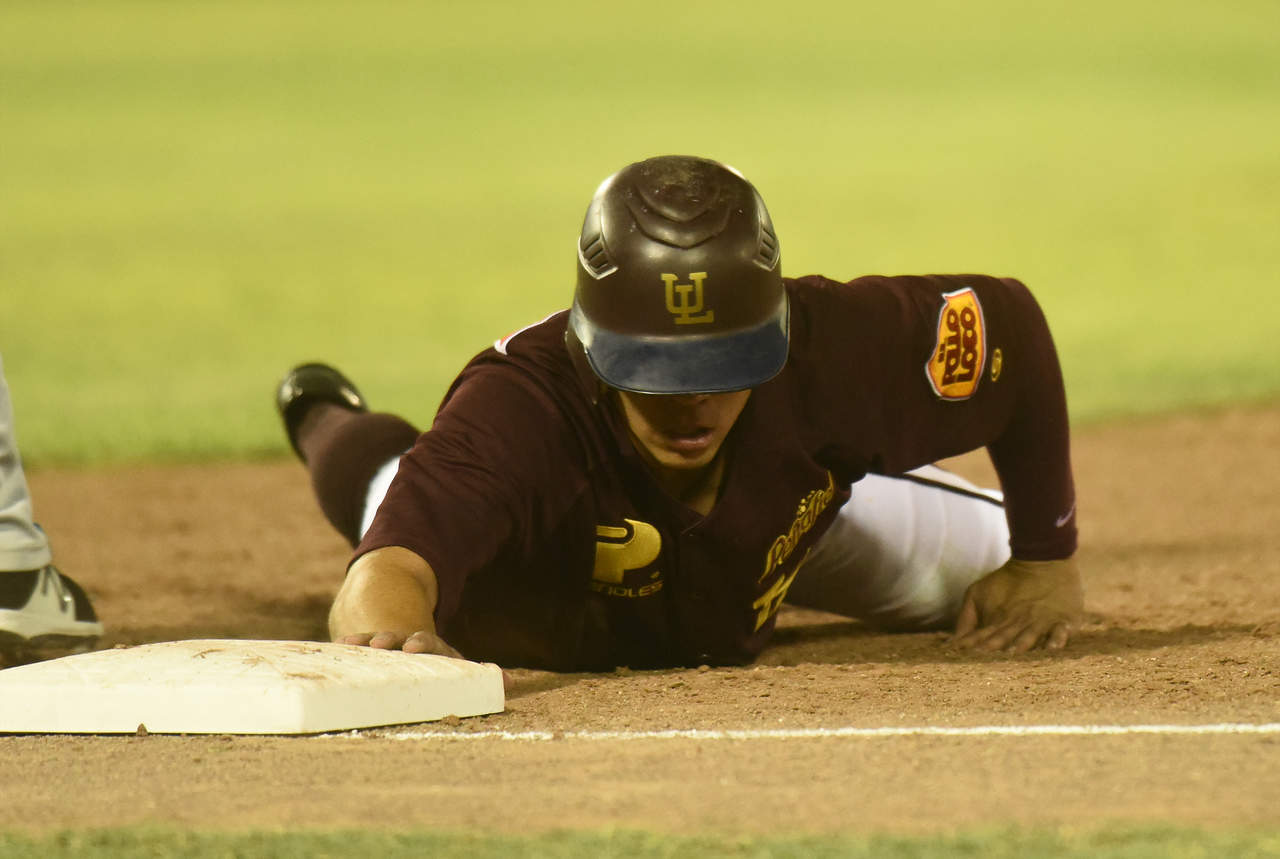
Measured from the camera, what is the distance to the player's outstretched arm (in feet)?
7.55

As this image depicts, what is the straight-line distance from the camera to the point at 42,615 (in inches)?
113

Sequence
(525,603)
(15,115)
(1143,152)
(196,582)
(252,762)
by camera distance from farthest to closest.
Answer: (15,115) → (1143,152) → (196,582) → (525,603) → (252,762)

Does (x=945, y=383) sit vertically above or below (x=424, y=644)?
above

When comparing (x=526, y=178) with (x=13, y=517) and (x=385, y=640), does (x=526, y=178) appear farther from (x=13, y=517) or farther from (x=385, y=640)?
(x=385, y=640)

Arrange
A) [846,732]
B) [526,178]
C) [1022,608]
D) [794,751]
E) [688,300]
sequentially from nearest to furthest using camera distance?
1. [794,751]
2. [846,732]
3. [688,300]
4. [1022,608]
5. [526,178]

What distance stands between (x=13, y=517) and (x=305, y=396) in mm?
952

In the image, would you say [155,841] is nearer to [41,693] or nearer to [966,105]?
[41,693]

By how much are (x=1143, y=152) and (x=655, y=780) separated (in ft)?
43.9

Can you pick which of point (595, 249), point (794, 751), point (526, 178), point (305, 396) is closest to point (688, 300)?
point (595, 249)

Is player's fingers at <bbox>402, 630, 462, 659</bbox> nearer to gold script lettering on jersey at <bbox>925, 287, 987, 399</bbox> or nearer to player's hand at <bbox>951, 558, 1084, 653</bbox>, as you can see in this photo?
gold script lettering on jersey at <bbox>925, 287, 987, 399</bbox>

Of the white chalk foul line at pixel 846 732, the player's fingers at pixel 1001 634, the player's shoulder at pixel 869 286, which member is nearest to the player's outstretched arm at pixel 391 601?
the white chalk foul line at pixel 846 732

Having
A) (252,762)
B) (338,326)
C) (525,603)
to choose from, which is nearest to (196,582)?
(525,603)

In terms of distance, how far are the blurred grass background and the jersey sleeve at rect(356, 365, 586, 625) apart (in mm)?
3848

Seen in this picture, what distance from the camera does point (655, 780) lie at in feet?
6.25
